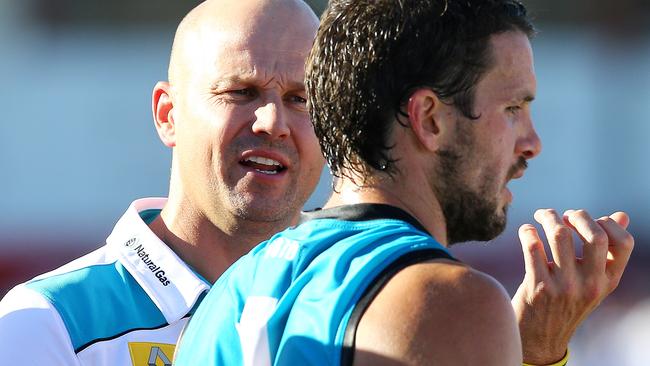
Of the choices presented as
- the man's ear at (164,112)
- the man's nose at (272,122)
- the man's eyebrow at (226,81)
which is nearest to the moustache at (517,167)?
the man's nose at (272,122)

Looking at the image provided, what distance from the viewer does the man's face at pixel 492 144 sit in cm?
209

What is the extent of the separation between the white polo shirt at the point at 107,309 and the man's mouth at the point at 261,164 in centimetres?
33

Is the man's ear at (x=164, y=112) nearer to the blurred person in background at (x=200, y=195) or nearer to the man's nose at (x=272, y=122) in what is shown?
the blurred person in background at (x=200, y=195)

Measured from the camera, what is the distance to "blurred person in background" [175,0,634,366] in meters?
1.89

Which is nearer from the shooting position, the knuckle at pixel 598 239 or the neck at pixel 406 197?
the neck at pixel 406 197

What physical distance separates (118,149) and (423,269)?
9745 mm

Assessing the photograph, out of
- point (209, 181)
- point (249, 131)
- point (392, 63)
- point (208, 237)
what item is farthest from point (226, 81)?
point (392, 63)

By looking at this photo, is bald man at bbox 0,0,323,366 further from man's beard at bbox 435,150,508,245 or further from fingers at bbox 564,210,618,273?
fingers at bbox 564,210,618,273

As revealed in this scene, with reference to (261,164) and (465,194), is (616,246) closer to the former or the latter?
(465,194)

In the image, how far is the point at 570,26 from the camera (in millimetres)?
11953

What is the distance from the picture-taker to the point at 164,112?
11.3 feet

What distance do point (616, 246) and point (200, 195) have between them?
4.33 ft

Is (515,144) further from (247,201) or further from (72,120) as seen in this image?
(72,120)

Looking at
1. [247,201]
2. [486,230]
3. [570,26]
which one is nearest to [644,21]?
[570,26]
